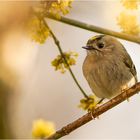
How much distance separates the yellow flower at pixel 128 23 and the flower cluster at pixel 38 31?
0.34 metres

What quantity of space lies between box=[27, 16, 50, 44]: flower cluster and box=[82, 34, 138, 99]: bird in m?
1.07

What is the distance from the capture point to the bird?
3.20m

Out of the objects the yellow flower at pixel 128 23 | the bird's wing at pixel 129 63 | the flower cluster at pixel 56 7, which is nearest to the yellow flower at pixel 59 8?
the flower cluster at pixel 56 7

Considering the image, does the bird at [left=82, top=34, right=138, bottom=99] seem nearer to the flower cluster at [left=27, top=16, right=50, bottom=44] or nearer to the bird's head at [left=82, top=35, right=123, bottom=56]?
the bird's head at [left=82, top=35, right=123, bottom=56]

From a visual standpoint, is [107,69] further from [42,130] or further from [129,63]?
[42,130]

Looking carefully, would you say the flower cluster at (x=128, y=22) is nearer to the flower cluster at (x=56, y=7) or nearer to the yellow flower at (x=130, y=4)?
the yellow flower at (x=130, y=4)

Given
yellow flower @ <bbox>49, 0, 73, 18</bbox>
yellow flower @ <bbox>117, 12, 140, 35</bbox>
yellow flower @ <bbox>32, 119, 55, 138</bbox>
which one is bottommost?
yellow flower @ <bbox>32, 119, 55, 138</bbox>

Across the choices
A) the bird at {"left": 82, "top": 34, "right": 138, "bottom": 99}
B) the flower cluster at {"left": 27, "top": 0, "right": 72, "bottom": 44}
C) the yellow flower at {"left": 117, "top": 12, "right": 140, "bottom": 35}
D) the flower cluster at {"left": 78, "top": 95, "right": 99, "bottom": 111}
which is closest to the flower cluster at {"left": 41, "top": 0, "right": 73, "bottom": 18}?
the flower cluster at {"left": 27, "top": 0, "right": 72, "bottom": 44}

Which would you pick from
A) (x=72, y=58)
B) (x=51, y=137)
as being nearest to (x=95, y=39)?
(x=72, y=58)

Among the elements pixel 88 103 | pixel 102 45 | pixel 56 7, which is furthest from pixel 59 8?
pixel 102 45

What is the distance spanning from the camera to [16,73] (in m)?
2.16

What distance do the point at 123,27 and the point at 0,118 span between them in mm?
761

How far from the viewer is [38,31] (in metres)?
2.16

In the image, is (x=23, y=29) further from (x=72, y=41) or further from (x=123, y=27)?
(x=72, y=41)
